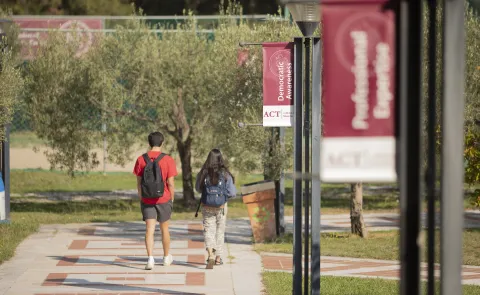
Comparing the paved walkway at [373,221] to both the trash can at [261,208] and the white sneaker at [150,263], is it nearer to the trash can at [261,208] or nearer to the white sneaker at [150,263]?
the trash can at [261,208]

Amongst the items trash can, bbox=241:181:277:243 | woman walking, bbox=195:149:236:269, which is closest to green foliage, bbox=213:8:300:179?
trash can, bbox=241:181:277:243

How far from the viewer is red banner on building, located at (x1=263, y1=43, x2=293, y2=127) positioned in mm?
11875

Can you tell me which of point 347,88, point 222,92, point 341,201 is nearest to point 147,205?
point 222,92

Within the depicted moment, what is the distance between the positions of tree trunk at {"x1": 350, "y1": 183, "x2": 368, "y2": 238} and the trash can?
1475mm

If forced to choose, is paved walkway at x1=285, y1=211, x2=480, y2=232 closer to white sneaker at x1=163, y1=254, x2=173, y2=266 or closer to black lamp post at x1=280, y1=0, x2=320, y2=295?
white sneaker at x1=163, y1=254, x2=173, y2=266

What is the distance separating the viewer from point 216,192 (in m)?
12.5

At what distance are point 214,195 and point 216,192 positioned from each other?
1.7 inches

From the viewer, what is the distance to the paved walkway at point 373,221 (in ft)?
55.7

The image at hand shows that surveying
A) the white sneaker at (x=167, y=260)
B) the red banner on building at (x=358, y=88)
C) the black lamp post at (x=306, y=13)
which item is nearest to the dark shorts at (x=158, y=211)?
the white sneaker at (x=167, y=260)

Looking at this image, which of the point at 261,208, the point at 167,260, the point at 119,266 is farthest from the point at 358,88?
the point at 261,208

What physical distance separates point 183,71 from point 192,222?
268 cm

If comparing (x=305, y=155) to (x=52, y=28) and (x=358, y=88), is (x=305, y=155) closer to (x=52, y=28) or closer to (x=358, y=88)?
(x=358, y=88)

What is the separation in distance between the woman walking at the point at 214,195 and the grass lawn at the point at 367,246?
163cm

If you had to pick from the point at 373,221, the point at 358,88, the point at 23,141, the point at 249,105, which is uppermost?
the point at 249,105
